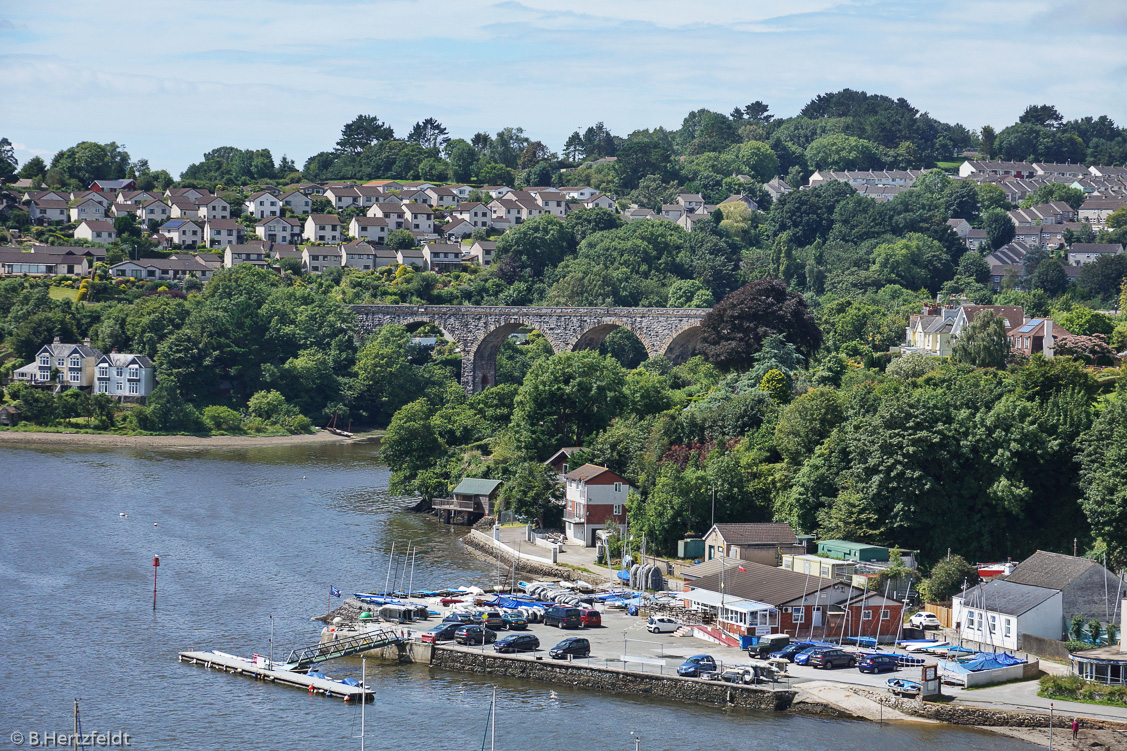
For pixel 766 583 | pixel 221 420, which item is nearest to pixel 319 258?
pixel 221 420

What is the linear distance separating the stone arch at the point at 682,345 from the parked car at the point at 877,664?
45571mm

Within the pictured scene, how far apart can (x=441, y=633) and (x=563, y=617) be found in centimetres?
314

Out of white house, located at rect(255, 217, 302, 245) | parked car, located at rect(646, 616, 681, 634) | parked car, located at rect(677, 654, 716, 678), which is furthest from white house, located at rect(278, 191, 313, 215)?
parked car, located at rect(677, 654, 716, 678)

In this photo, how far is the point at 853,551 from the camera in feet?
119

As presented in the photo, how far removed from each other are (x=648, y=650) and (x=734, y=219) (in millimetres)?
82917

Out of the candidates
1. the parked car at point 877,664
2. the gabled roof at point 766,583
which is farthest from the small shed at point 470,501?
the parked car at point 877,664

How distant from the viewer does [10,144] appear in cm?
12675

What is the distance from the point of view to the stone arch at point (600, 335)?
251 ft

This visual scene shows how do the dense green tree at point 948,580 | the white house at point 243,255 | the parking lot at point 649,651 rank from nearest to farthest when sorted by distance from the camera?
A: the parking lot at point 649,651 < the dense green tree at point 948,580 < the white house at point 243,255

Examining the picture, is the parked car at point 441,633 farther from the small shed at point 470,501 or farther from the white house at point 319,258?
the white house at point 319,258

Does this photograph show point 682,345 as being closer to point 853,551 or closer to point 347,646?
point 853,551

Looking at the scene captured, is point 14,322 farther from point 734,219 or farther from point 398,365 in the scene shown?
point 734,219

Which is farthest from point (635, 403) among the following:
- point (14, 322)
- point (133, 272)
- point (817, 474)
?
point (133, 272)

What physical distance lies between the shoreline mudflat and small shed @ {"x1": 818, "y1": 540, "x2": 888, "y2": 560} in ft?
126
